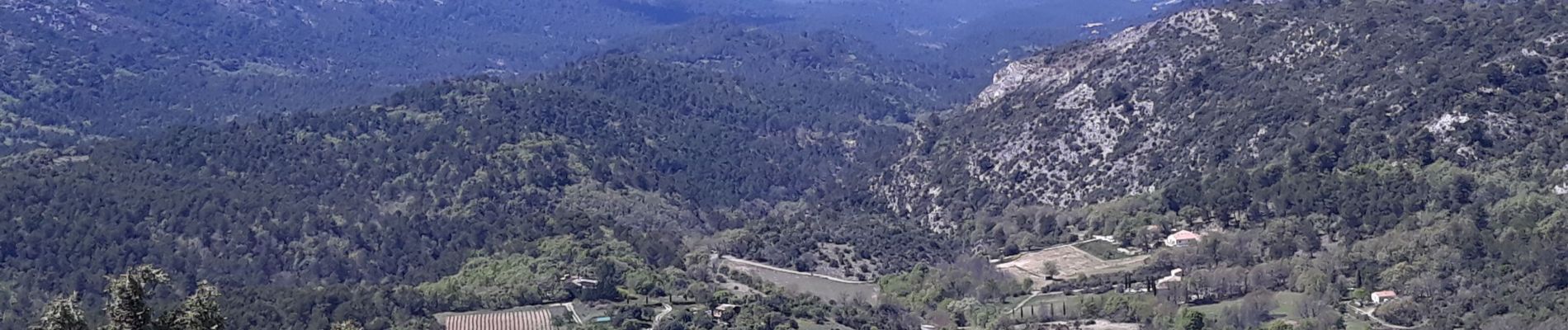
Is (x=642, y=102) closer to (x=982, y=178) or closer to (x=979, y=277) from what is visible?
(x=982, y=178)

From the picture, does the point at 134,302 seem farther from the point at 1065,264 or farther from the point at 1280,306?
the point at 1065,264

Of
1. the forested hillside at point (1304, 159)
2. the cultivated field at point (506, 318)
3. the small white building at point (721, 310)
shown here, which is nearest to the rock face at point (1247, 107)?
the forested hillside at point (1304, 159)

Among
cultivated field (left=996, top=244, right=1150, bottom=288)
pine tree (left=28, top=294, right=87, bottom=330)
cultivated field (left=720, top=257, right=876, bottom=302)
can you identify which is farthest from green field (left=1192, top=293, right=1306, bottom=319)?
pine tree (left=28, top=294, right=87, bottom=330)

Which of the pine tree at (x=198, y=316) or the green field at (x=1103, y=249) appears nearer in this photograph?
the pine tree at (x=198, y=316)

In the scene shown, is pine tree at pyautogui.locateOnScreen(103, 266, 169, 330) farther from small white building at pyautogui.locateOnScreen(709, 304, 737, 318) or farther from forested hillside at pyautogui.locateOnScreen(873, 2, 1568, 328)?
forested hillside at pyautogui.locateOnScreen(873, 2, 1568, 328)

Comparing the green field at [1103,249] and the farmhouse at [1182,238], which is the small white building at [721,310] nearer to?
the green field at [1103,249]

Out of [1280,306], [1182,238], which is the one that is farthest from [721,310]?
[1182,238]

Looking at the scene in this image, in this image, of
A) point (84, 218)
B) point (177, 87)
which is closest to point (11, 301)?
point (84, 218)
